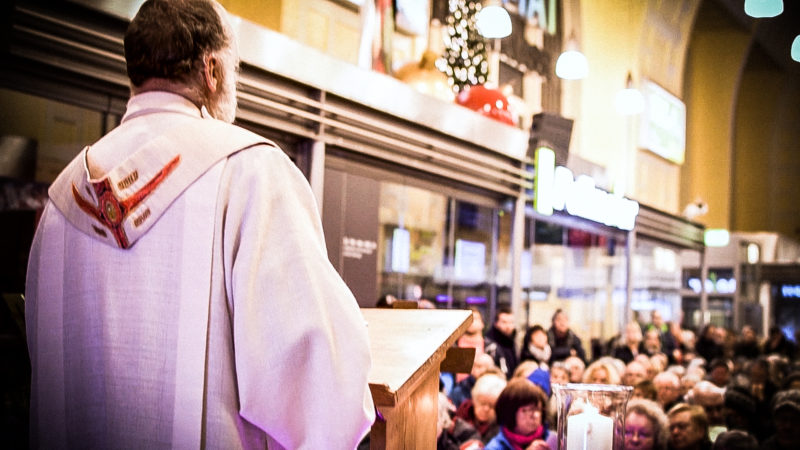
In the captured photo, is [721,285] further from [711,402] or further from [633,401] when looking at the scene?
[633,401]

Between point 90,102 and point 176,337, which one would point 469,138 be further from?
point 176,337

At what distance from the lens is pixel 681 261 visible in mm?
17172

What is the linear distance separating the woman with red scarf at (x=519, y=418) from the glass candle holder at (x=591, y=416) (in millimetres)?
2420

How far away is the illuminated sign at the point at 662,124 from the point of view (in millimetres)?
15812

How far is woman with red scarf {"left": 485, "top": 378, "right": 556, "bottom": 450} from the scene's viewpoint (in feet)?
14.3

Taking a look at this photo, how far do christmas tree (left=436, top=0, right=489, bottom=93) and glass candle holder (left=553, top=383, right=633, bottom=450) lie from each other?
23.1ft

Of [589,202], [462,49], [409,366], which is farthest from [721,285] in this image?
[409,366]

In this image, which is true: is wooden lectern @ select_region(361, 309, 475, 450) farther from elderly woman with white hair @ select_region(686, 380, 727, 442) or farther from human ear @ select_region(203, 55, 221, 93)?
elderly woman with white hair @ select_region(686, 380, 727, 442)

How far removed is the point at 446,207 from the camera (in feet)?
29.0

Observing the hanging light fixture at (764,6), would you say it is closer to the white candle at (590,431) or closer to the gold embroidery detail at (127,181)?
the white candle at (590,431)

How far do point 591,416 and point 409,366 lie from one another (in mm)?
551

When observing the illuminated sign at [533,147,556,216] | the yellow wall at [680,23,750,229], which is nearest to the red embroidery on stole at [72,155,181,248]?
the illuminated sign at [533,147,556,216]

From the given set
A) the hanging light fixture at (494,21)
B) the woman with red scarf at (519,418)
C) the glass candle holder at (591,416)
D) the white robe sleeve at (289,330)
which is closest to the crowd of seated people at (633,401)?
the woman with red scarf at (519,418)

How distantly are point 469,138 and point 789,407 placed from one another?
4.29 metres
